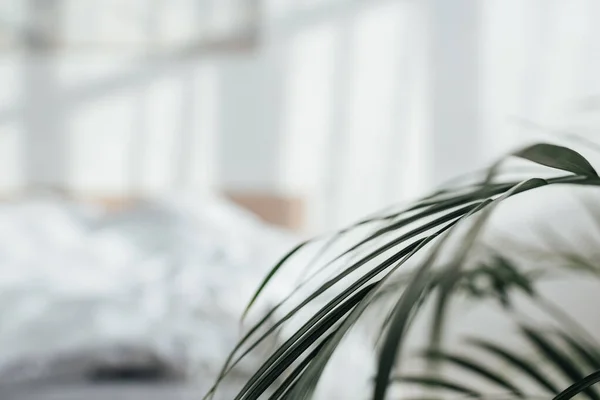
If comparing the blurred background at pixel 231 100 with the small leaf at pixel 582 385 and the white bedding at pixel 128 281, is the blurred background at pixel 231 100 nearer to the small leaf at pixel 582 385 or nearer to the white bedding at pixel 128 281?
the white bedding at pixel 128 281

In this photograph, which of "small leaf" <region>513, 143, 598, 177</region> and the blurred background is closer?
"small leaf" <region>513, 143, 598, 177</region>

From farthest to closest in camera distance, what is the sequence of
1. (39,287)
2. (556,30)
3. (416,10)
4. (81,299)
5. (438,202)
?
(416,10) < (556,30) < (39,287) < (81,299) < (438,202)

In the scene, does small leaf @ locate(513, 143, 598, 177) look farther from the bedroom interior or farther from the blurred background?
the blurred background

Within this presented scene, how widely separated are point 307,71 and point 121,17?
0.78 metres

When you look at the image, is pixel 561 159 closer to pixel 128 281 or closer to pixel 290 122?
pixel 128 281

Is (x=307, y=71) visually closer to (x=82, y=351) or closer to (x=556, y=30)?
(x=556, y=30)

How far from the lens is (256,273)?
2.28 meters

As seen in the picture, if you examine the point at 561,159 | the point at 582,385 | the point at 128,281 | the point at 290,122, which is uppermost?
the point at 561,159

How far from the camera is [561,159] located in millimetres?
475

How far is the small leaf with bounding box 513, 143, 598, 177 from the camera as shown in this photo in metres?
0.47

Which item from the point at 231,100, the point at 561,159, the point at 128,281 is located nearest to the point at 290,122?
the point at 231,100

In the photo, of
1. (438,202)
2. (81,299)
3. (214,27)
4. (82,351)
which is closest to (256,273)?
(81,299)

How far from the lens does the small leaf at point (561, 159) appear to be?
1.54ft

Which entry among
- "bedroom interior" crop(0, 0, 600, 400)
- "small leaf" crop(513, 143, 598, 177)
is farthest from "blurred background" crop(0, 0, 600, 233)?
"small leaf" crop(513, 143, 598, 177)
